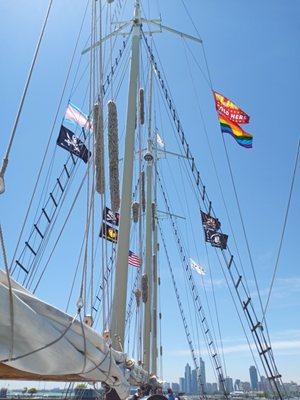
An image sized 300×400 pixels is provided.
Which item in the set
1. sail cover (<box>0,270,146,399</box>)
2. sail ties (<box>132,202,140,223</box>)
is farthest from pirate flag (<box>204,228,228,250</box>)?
sail cover (<box>0,270,146,399</box>)

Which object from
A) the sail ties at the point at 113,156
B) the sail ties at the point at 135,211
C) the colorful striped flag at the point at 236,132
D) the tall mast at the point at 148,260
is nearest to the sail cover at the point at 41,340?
the sail ties at the point at 113,156

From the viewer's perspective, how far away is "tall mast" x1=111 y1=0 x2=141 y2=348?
31.3ft

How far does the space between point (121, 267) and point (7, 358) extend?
278 inches

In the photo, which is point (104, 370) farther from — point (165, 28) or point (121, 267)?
point (165, 28)

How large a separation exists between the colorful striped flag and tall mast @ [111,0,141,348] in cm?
394

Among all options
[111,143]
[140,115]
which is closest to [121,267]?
[111,143]

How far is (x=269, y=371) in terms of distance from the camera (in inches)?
407

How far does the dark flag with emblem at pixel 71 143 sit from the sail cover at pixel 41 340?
403 inches

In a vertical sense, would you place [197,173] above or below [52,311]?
above

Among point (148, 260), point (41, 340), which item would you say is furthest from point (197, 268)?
point (41, 340)

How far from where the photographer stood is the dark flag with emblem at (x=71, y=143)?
14.3m

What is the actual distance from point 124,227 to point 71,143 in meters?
5.22

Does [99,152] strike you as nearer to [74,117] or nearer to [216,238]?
[74,117]

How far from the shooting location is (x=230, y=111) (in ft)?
48.3
